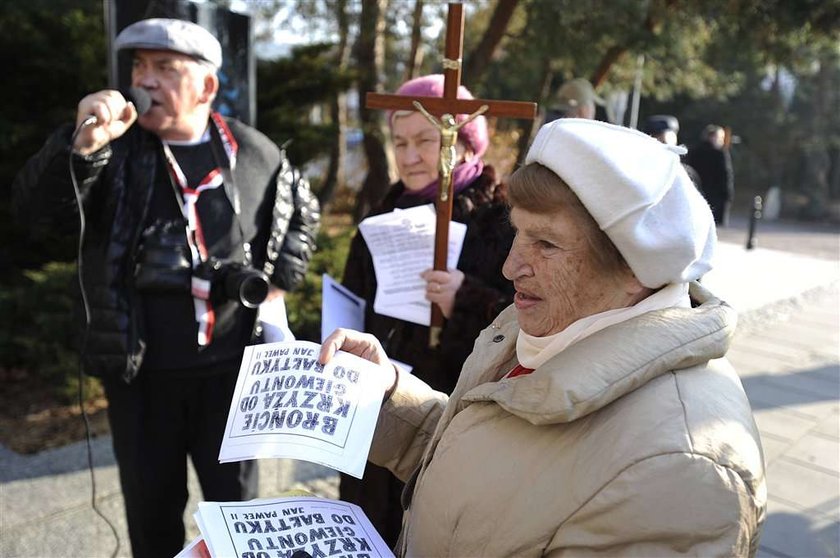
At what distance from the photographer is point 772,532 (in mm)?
3502

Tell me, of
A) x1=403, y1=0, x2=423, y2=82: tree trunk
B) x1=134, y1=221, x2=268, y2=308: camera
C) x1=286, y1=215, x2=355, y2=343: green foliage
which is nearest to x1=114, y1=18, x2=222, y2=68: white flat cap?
x1=134, y1=221, x2=268, y2=308: camera

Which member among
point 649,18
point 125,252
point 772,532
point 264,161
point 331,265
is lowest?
point 772,532

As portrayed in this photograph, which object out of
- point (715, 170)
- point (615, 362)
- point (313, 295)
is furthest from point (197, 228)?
point (715, 170)

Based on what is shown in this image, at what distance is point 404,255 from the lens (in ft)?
7.96

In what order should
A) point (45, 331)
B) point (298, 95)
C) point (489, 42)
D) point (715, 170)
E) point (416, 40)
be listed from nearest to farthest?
point (45, 331) → point (298, 95) → point (489, 42) → point (416, 40) → point (715, 170)

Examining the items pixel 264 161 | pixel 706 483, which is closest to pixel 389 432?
pixel 706 483

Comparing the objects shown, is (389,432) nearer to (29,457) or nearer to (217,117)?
(217,117)

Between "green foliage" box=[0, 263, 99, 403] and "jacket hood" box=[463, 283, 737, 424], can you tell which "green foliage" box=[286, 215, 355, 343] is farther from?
"jacket hood" box=[463, 283, 737, 424]

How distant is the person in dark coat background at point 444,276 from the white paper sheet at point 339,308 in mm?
39

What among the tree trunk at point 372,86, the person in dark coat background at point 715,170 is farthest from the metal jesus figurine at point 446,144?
the person in dark coat background at point 715,170

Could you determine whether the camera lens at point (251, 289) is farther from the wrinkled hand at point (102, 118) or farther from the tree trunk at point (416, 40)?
the tree trunk at point (416, 40)

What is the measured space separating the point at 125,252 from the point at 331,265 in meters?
2.86

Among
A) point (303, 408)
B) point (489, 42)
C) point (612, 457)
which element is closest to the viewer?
point (612, 457)

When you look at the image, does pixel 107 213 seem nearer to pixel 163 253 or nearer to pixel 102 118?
pixel 163 253
